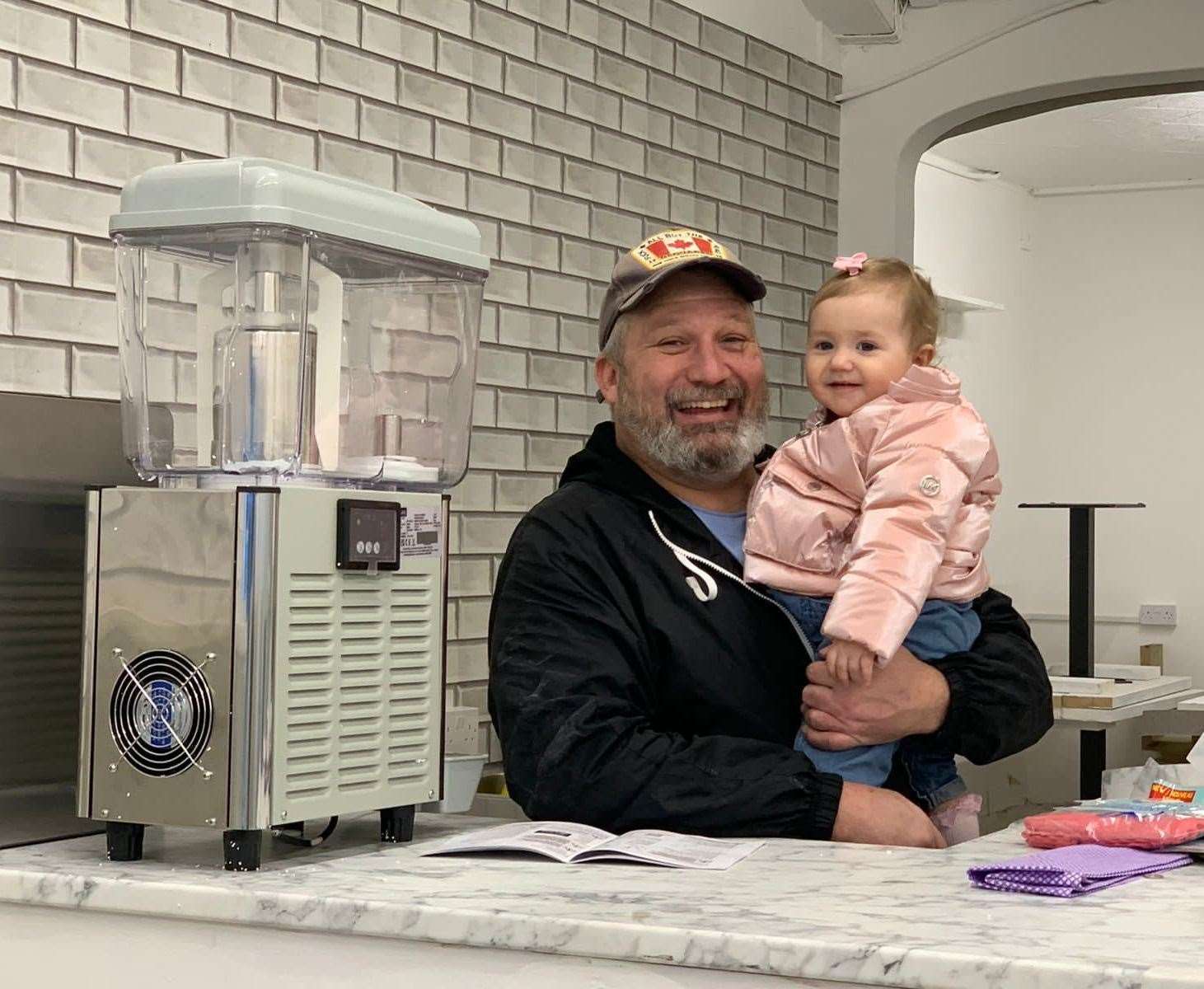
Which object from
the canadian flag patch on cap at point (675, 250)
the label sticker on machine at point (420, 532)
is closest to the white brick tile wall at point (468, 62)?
the canadian flag patch on cap at point (675, 250)

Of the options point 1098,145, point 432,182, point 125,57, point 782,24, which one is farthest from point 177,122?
point 1098,145

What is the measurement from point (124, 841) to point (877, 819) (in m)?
1.01

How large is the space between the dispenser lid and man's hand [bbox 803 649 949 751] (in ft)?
2.97

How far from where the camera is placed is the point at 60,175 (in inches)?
106

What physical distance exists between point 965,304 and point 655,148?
4307 mm

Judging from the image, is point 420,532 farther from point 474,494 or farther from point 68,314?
point 474,494

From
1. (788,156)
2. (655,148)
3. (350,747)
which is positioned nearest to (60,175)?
(350,747)

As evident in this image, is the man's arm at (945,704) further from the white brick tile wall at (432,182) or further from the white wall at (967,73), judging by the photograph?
the white wall at (967,73)

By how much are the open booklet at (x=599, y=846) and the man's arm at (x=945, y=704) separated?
1.39 feet

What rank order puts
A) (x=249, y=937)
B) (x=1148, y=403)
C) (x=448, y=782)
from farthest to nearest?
(x=1148, y=403), (x=448, y=782), (x=249, y=937)

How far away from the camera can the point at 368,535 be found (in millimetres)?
1976

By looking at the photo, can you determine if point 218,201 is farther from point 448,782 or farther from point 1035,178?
point 1035,178

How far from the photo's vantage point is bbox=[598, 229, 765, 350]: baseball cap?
9.10 ft

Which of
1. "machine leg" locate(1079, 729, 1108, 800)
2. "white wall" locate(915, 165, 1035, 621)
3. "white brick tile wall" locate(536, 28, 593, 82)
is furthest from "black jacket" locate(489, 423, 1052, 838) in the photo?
"white wall" locate(915, 165, 1035, 621)
